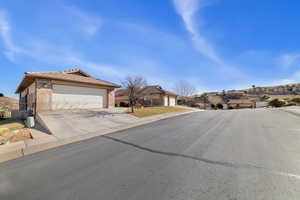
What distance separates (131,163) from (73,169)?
144cm

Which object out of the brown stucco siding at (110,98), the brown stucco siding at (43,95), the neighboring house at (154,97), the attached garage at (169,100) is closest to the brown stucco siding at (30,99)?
the brown stucco siding at (43,95)

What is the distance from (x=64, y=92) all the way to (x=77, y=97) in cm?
124

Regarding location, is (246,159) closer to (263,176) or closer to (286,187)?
(263,176)

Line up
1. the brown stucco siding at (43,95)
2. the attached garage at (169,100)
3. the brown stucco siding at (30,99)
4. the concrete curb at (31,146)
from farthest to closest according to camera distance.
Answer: the attached garage at (169,100) < the brown stucco siding at (30,99) < the brown stucco siding at (43,95) < the concrete curb at (31,146)

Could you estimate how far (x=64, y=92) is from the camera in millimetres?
12930

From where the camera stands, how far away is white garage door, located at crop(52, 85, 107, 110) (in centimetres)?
1250

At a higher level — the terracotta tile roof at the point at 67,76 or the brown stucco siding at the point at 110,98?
the terracotta tile roof at the point at 67,76

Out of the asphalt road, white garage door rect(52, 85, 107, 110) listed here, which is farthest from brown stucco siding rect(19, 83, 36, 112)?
the asphalt road

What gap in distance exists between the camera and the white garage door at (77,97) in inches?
492

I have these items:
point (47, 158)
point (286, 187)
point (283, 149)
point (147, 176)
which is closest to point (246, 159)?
point (286, 187)

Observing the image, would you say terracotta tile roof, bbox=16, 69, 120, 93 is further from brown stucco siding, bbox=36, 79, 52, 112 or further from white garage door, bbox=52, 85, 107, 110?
white garage door, bbox=52, 85, 107, 110

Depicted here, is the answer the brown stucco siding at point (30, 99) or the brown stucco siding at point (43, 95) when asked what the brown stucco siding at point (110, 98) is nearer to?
the brown stucco siding at point (43, 95)

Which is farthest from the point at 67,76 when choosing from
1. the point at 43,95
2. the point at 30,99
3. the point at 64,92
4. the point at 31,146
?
the point at 31,146

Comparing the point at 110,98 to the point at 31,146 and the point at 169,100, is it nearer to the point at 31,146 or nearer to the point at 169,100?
the point at 31,146
